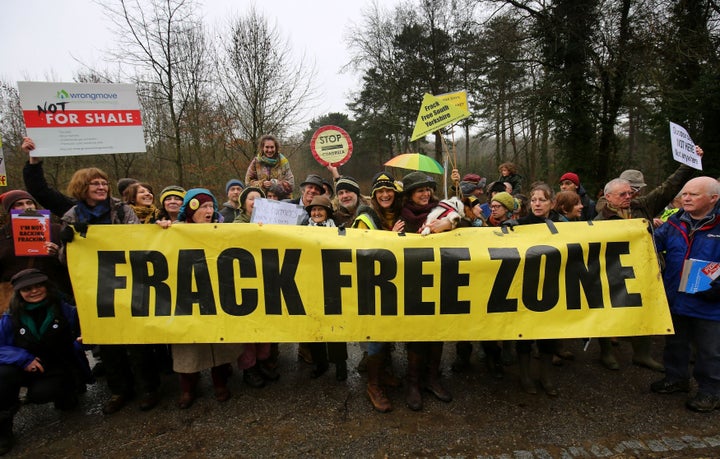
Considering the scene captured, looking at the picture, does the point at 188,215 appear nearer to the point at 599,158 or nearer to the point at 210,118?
the point at 210,118

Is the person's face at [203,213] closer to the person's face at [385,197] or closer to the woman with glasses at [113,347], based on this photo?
the woman with glasses at [113,347]

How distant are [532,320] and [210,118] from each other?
1284 cm

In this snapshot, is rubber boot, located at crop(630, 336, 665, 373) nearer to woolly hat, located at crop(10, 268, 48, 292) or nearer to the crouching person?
the crouching person

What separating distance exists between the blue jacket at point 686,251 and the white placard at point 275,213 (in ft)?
10.9

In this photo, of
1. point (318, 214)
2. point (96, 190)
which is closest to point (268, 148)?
point (318, 214)

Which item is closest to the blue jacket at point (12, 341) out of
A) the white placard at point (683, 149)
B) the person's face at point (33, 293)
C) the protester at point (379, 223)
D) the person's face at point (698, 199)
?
the person's face at point (33, 293)

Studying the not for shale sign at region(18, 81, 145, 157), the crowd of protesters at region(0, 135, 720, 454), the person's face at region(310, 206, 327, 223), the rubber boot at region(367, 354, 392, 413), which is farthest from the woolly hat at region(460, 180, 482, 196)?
the not for shale sign at region(18, 81, 145, 157)

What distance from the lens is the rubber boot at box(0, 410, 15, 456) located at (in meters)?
2.86

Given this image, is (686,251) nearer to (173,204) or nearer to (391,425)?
(391,425)

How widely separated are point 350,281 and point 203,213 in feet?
4.86

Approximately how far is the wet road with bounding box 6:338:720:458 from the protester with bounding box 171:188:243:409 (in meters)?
0.14

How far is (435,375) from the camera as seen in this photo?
3.47 meters

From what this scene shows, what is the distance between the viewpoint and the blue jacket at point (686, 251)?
9.97 ft

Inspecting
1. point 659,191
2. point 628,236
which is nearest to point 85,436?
point 628,236
